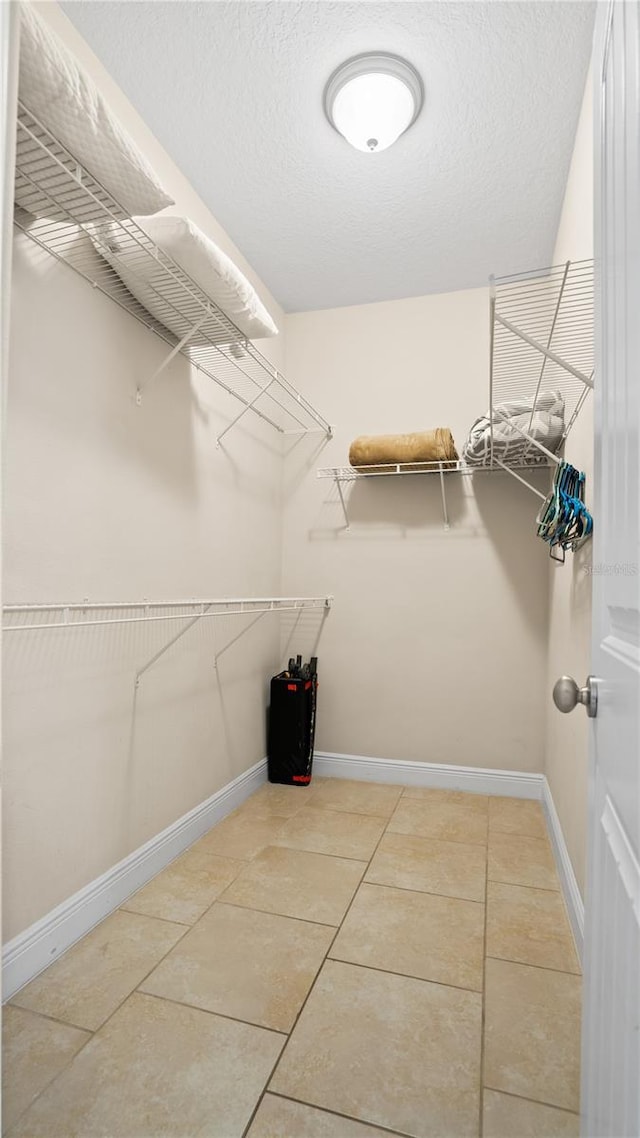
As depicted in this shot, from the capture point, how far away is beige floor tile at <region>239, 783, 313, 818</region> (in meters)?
2.55

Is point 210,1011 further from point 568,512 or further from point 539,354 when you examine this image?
point 539,354

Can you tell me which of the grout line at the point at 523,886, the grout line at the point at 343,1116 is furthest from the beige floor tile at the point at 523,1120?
the grout line at the point at 523,886

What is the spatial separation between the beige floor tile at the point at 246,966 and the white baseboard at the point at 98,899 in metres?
0.27

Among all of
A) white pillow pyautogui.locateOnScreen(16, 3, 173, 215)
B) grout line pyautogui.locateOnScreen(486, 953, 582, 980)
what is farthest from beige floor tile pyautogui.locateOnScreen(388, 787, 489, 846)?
white pillow pyautogui.locateOnScreen(16, 3, 173, 215)

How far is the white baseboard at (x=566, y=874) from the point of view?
161 centimetres

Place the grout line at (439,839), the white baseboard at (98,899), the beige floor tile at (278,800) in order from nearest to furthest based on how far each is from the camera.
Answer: the white baseboard at (98,899) → the grout line at (439,839) → the beige floor tile at (278,800)

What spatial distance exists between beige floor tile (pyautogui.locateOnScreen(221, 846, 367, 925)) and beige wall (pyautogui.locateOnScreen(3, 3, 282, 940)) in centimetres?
36

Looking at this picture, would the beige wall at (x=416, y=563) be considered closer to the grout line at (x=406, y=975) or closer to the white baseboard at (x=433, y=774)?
the white baseboard at (x=433, y=774)

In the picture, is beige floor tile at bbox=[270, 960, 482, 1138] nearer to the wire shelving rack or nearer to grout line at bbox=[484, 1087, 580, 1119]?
grout line at bbox=[484, 1087, 580, 1119]

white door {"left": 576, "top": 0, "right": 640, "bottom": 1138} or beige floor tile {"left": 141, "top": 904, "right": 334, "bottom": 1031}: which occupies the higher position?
white door {"left": 576, "top": 0, "right": 640, "bottom": 1138}

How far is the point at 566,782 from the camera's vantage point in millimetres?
2016

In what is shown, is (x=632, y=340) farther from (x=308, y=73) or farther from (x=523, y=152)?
(x=523, y=152)

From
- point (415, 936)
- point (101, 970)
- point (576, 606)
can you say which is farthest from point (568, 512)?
point (101, 970)

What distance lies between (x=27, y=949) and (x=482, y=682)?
2.11m
